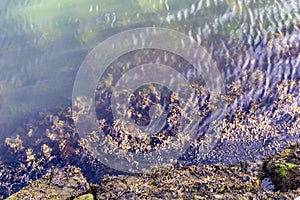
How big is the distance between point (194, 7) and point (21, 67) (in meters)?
2.90

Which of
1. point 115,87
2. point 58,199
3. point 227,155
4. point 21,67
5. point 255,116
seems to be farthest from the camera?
point 21,67

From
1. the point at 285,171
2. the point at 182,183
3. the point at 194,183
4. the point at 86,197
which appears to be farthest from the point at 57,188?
the point at 285,171

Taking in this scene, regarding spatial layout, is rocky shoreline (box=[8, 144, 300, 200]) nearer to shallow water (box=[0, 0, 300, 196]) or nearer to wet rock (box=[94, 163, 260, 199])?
wet rock (box=[94, 163, 260, 199])

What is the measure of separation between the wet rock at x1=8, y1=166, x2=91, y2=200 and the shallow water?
1.46m

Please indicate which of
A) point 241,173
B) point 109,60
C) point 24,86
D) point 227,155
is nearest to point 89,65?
point 109,60

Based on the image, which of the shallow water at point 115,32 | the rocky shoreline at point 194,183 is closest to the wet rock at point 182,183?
the rocky shoreline at point 194,183

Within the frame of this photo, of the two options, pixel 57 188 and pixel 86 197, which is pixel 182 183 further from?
pixel 57 188

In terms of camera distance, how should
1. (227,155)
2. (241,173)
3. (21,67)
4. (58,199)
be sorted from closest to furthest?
(58,199) → (241,173) → (227,155) → (21,67)

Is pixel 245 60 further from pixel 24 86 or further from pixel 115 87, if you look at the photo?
pixel 24 86

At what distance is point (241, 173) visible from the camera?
11.9 feet

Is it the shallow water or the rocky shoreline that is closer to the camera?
the rocky shoreline

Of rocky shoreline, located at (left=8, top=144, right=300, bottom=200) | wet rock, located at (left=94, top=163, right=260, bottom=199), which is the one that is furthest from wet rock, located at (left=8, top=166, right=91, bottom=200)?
wet rock, located at (left=94, top=163, right=260, bottom=199)

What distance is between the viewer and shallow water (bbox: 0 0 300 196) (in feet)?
16.7

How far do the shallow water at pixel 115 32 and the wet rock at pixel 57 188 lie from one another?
146 centimetres
